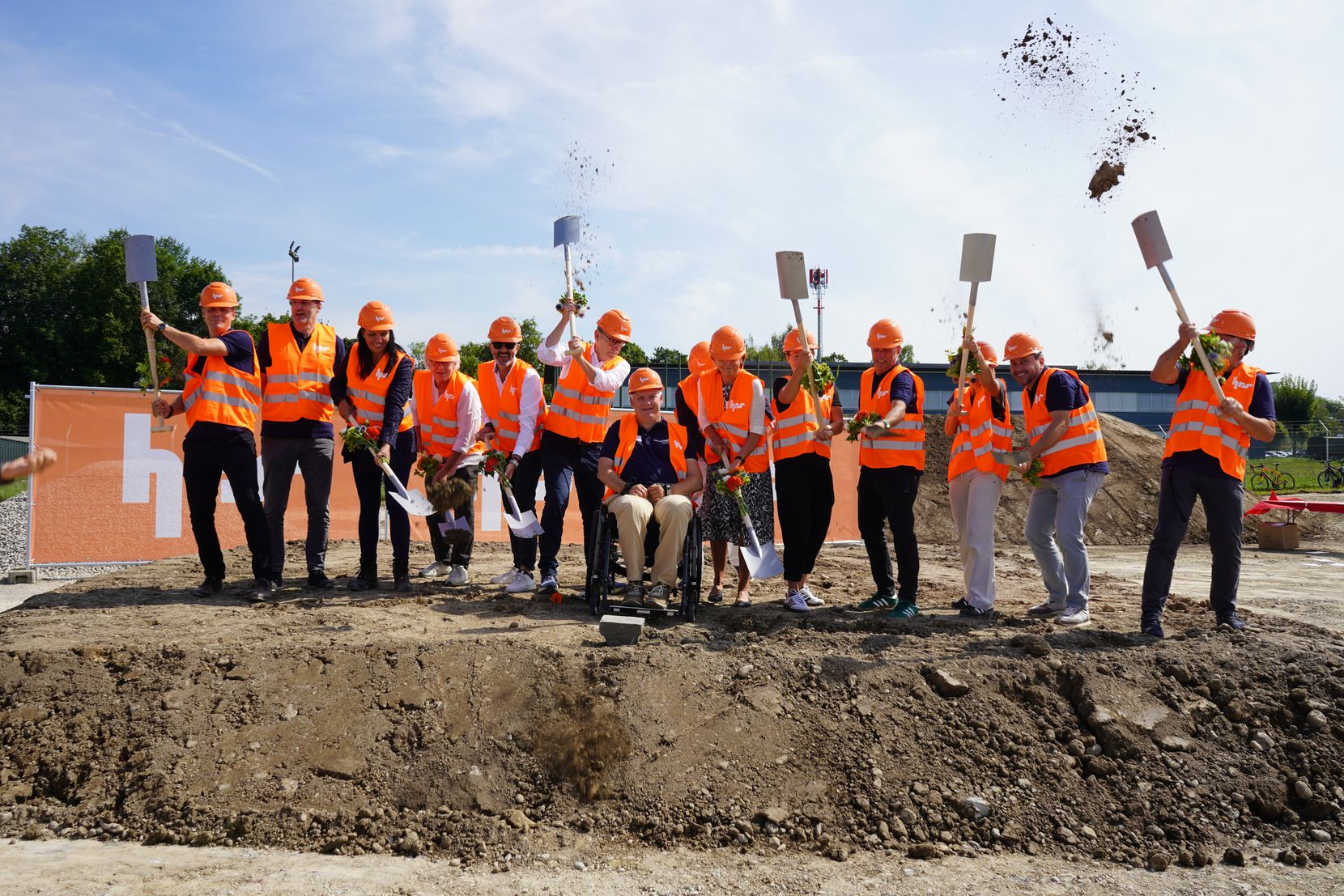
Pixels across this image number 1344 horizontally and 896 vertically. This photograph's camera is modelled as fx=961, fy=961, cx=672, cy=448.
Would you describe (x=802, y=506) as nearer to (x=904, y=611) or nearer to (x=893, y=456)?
(x=893, y=456)

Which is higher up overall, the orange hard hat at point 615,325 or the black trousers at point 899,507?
the orange hard hat at point 615,325

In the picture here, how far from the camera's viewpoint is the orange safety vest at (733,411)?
685 centimetres

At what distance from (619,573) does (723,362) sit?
65.8 inches

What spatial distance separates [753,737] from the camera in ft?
15.1

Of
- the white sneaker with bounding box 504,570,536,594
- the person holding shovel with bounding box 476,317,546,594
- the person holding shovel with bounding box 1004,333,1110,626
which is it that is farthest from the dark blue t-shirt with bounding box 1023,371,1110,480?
the white sneaker with bounding box 504,570,536,594

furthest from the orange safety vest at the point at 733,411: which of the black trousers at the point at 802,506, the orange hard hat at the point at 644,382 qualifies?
the orange hard hat at the point at 644,382

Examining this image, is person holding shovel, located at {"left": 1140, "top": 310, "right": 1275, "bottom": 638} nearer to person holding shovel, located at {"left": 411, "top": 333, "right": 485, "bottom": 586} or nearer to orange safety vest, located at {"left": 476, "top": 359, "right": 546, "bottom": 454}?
orange safety vest, located at {"left": 476, "top": 359, "right": 546, "bottom": 454}

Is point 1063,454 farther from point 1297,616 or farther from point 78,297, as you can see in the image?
point 78,297

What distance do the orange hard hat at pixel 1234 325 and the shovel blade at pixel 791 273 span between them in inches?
103

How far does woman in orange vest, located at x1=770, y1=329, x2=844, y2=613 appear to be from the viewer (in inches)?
269

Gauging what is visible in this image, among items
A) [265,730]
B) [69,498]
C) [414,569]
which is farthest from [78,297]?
[265,730]

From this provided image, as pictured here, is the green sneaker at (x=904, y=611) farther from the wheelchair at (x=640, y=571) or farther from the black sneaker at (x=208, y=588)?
the black sneaker at (x=208, y=588)

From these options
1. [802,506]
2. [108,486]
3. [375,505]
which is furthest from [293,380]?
[108,486]

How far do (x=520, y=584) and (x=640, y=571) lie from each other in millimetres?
1354
